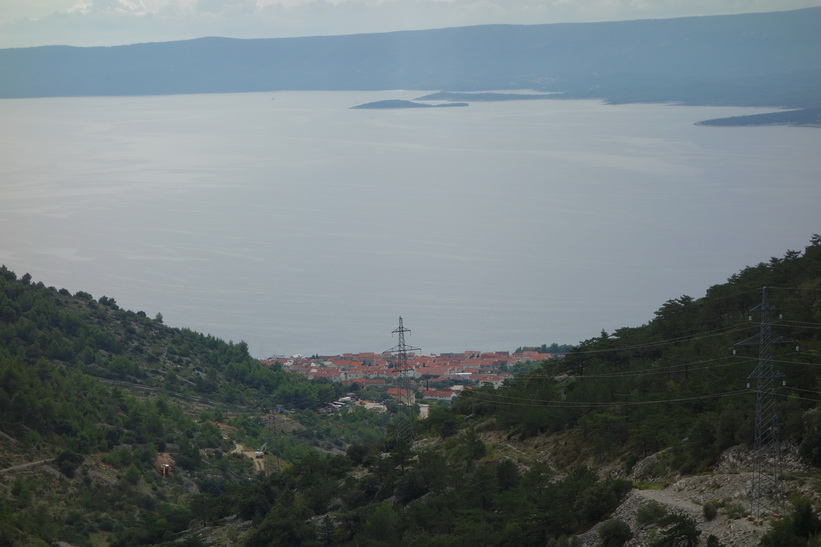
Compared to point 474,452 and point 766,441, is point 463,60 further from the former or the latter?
point 766,441

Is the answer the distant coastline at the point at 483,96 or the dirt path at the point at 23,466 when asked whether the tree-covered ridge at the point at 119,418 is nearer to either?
the dirt path at the point at 23,466

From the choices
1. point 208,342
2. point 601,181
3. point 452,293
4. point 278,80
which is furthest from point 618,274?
point 278,80

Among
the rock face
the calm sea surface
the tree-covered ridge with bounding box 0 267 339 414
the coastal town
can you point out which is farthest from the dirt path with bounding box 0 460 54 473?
the calm sea surface

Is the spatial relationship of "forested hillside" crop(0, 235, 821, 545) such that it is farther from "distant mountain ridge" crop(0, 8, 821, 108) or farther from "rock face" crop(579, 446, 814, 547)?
"distant mountain ridge" crop(0, 8, 821, 108)

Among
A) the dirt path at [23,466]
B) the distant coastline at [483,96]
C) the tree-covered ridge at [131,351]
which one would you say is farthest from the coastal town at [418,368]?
the distant coastline at [483,96]

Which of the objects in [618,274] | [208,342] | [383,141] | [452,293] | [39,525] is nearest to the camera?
[39,525]

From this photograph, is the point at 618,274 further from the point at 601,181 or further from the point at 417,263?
the point at 601,181
